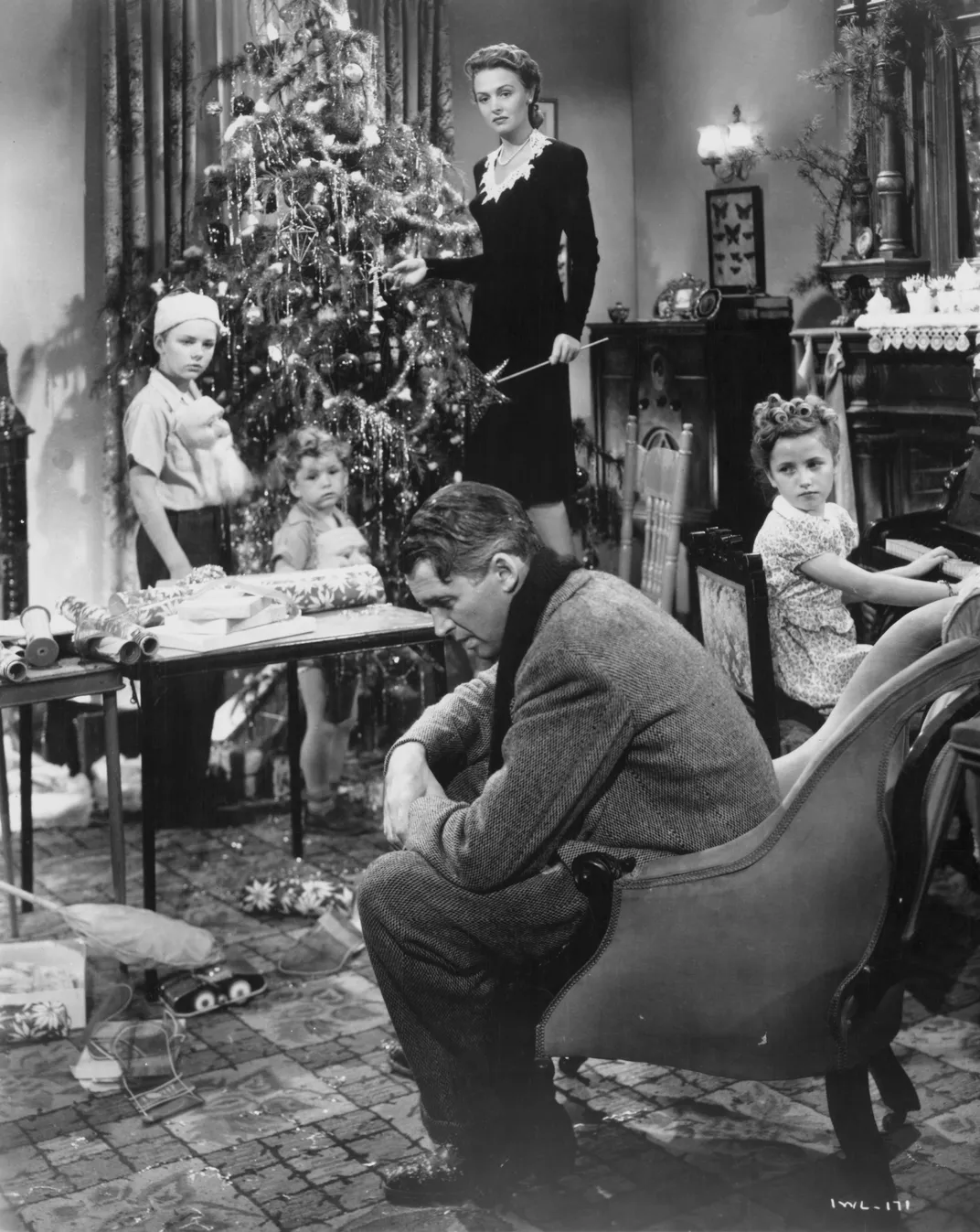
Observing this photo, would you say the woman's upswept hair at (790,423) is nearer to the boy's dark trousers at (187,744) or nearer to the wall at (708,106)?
the wall at (708,106)

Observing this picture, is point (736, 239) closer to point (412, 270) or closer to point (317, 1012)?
point (412, 270)

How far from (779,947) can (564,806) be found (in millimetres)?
377

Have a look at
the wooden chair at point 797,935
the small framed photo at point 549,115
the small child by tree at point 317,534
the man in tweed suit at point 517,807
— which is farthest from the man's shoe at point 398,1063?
the small framed photo at point 549,115

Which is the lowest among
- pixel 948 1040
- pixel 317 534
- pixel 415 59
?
pixel 948 1040

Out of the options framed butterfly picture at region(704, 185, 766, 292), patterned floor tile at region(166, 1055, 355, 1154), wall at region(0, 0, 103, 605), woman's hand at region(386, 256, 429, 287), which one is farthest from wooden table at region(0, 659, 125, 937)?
framed butterfly picture at region(704, 185, 766, 292)

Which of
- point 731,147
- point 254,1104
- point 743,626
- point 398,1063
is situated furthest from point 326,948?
point 731,147

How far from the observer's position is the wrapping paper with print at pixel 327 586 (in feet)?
12.8

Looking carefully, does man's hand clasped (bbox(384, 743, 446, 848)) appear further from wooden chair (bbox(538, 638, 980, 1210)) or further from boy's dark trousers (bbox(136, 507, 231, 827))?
boy's dark trousers (bbox(136, 507, 231, 827))

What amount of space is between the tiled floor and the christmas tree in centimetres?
162

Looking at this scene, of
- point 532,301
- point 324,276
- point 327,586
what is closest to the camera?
point 532,301

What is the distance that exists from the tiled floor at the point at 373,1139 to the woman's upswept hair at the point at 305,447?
1597 mm

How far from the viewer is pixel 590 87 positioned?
3527mm

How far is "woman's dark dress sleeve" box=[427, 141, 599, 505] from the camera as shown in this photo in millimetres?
3562

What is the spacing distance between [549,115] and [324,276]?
0.97 m
